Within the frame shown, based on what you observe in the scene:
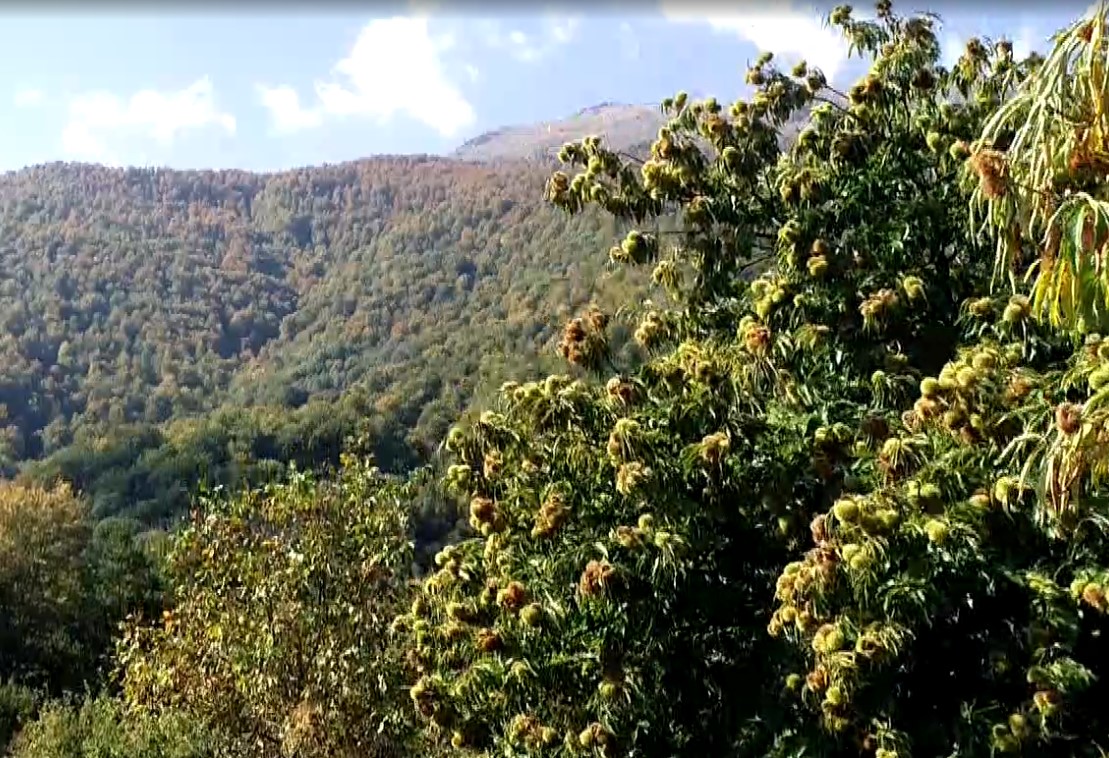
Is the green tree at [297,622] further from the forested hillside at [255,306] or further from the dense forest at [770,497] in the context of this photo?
the forested hillside at [255,306]

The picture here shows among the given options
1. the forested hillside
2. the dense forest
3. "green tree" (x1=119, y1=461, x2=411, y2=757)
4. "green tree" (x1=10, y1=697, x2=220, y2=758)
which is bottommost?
the forested hillside

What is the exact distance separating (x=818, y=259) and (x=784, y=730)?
243 centimetres

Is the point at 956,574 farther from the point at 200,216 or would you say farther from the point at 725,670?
the point at 200,216

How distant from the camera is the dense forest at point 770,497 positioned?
4461mm

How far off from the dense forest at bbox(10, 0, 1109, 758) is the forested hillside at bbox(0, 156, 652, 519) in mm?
31196

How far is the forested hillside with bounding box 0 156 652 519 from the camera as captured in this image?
51.0 metres

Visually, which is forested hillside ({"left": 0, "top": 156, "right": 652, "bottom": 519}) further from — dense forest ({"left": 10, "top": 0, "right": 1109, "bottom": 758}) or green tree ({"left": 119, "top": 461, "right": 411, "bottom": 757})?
dense forest ({"left": 10, "top": 0, "right": 1109, "bottom": 758})

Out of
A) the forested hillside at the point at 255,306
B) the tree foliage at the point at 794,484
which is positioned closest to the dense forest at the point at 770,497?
the tree foliage at the point at 794,484

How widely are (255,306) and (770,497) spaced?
9300 centimetres

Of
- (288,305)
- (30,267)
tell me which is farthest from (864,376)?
(30,267)

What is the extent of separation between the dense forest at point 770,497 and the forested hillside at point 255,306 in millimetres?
31196

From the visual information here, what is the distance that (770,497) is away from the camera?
5.65m

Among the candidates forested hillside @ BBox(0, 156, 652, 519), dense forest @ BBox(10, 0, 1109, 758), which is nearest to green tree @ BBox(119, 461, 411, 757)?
dense forest @ BBox(10, 0, 1109, 758)

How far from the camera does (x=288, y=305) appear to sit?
96500 millimetres
